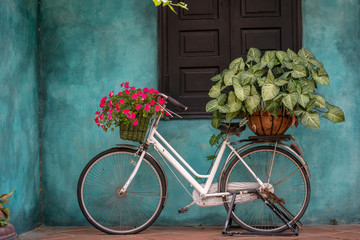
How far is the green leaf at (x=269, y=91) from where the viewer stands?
397cm

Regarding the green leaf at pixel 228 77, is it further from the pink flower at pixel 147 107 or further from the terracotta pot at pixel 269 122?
the pink flower at pixel 147 107

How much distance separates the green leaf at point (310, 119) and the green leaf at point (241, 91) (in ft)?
1.73

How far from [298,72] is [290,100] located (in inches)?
11.9

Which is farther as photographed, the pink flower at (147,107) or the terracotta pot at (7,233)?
the pink flower at (147,107)

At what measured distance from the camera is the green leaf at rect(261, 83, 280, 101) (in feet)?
13.0

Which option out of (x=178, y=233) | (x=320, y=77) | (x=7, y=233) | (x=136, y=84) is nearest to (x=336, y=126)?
(x=320, y=77)

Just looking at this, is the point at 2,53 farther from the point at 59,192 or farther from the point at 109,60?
the point at 59,192

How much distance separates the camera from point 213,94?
14.0 feet

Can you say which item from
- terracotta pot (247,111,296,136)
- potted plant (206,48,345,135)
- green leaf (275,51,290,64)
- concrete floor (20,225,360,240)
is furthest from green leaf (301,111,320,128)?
concrete floor (20,225,360,240)

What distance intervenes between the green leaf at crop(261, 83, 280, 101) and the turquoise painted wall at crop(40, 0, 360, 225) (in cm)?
104

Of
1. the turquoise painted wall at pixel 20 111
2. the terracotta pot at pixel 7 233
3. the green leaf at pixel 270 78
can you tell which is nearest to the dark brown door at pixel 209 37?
the green leaf at pixel 270 78

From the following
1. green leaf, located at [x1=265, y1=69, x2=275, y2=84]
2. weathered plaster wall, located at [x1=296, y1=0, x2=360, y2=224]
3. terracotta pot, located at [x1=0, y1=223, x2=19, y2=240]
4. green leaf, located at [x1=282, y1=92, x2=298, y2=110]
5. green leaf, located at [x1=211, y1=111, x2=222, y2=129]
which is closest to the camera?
terracotta pot, located at [x1=0, y1=223, x2=19, y2=240]

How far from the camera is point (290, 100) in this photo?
3.95 m

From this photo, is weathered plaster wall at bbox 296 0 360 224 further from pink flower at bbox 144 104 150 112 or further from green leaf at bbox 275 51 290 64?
pink flower at bbox 144 104 150 112
